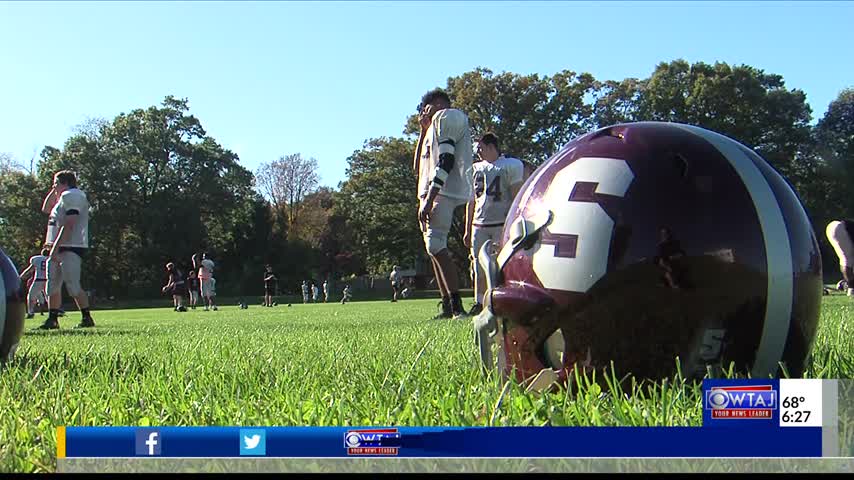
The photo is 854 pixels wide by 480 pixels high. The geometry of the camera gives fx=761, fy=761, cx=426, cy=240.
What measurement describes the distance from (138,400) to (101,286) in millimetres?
52416

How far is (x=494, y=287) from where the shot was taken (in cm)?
262

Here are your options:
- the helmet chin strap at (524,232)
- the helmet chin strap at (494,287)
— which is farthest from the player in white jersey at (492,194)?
the helmet chin strap at (524,232)

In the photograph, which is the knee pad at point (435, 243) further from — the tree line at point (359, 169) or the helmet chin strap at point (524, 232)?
the tree line at point (359, 169)

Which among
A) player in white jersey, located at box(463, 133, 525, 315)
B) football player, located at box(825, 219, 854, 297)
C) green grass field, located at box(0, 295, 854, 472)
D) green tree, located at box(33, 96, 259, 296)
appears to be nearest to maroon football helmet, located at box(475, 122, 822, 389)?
green grass field, located at box(0, 295, 854, 472)

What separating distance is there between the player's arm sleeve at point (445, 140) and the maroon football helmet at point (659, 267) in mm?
5219

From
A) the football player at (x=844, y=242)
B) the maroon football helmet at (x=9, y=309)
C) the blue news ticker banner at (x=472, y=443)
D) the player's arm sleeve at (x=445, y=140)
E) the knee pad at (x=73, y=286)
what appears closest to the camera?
the blue news ticker banner at (x=472, y=443)

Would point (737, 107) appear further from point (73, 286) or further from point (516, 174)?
point (73, 286)

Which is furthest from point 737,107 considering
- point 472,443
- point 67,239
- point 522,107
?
point 472,443

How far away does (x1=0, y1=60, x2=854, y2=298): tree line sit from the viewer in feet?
161

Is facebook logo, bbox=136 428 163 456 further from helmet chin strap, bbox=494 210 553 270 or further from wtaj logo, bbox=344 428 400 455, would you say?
helmet chin strap, bbox=494 210 553 270

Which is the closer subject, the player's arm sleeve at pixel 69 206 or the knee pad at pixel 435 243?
the knee pad at pixel 435 243

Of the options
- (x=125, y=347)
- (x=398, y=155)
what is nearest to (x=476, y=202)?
(x=125, y=347)

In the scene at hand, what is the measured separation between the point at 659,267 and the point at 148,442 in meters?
1.50

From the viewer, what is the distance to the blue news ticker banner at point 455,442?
182cm
